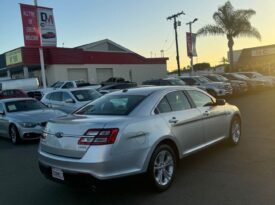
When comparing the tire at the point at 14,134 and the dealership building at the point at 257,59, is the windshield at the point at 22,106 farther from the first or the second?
the dealership building at the point at 257,59

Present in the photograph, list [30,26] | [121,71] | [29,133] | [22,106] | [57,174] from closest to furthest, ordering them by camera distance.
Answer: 1. [57,174]
2. [29,133]
3. [22,106]
4. [30,26]
5. [121,71]

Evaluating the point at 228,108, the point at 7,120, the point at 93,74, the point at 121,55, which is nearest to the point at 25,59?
the point at 93,74

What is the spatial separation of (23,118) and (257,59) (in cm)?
5205

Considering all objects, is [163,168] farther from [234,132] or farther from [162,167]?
[234,132]

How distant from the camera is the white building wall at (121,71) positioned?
35125mm

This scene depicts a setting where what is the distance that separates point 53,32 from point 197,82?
9.18m

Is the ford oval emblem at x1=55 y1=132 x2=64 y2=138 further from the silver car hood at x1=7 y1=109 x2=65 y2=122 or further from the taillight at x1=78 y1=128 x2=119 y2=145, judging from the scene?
the silver car hood at x1=7 y1=109 x2=65 y2=122

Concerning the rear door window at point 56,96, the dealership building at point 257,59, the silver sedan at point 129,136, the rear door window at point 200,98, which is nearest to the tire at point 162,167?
the silver sedan at point 129,136

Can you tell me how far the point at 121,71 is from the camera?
41.9 m

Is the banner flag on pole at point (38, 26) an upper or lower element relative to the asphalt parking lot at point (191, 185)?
upper

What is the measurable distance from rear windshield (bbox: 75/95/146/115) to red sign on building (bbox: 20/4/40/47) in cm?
1445

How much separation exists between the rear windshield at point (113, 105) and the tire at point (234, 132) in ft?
9.20

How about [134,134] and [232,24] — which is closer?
[134,134]

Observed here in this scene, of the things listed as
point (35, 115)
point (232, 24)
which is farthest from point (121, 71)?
point (35, 115)
